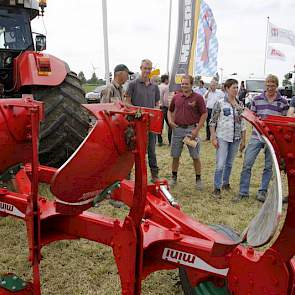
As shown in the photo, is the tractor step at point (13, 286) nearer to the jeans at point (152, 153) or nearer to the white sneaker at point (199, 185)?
the jeans at point (152, 153)

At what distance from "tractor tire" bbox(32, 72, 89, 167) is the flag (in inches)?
303

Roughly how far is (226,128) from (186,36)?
687 centimetres

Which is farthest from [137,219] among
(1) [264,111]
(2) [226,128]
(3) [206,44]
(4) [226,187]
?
(3) [206,44]

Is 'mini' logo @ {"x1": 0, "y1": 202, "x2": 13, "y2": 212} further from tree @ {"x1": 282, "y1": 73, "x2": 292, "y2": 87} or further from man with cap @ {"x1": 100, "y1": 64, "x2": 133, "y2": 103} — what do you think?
tree @ {"x1": 282, "y1": 73, "x2": 292, "y2": 87}

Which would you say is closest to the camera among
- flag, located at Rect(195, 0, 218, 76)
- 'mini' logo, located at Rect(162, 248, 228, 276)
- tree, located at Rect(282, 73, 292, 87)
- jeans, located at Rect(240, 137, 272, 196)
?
'mini' logo, located at Rect(162, 248, 228, 276)

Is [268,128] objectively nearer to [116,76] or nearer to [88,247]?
[88,247]

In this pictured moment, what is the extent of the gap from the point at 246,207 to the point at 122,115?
12.1 feet

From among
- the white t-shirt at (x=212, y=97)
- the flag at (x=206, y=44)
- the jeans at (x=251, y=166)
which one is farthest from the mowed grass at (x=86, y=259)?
the flag at (x=206, y=44)

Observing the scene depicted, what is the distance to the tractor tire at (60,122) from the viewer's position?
495 centimetres

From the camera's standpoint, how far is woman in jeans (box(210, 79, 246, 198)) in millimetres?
5484

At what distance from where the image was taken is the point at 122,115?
1891 mm

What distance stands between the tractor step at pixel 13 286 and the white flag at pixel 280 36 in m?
19.3

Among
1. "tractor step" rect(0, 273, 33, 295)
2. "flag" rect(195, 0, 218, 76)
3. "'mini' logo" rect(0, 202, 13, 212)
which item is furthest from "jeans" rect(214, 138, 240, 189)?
"flag" rect(195, 0, 218, 76)

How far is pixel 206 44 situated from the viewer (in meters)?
12.7
